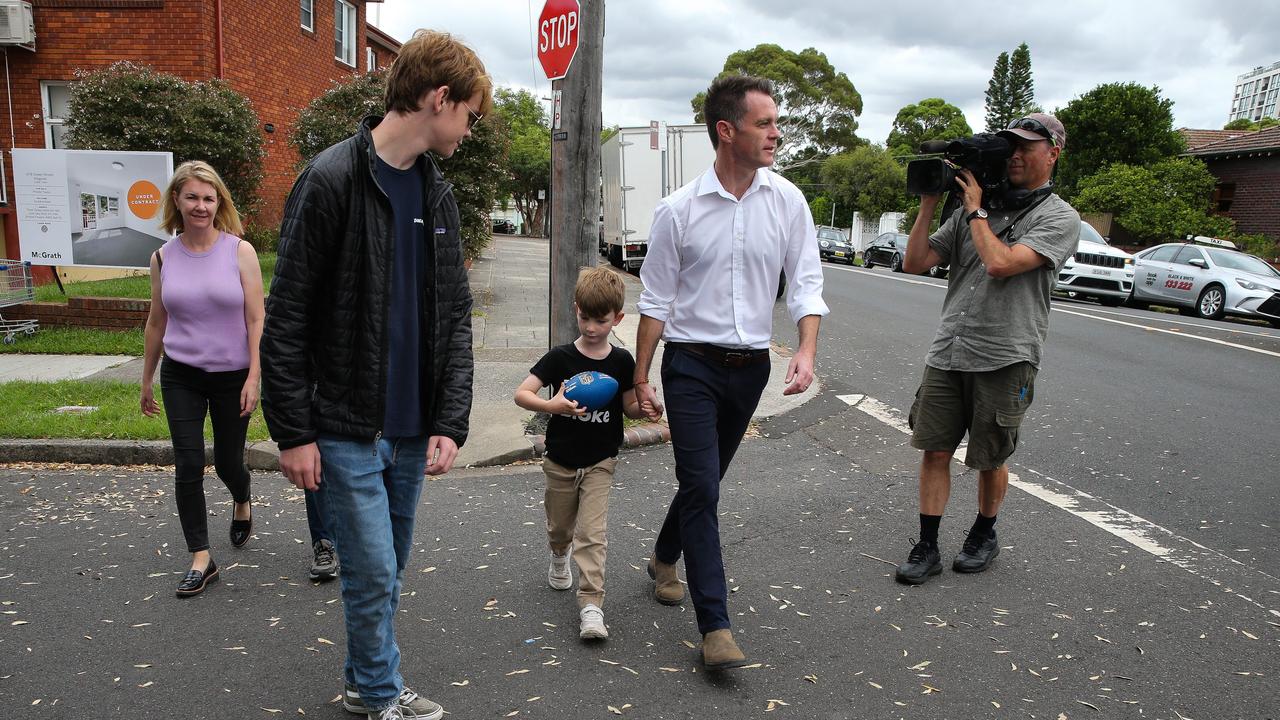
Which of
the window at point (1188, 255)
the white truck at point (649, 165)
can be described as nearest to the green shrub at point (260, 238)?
the white truck at point (649, 165)

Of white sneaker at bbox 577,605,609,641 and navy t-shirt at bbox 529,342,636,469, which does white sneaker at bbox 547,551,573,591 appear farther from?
navy t-shirt at bbox 529,342,636,469

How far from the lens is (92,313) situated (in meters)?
9.48

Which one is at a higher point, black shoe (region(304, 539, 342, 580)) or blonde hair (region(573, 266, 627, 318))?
blonde hair (region(573, 266, 627, 318))

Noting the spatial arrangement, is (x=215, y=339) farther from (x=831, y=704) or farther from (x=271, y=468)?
(x=831, y=704)

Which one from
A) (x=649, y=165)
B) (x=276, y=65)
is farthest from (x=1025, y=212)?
(x=276, y=65)

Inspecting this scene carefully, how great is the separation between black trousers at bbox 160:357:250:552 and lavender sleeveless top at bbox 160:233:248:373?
0.06 metres

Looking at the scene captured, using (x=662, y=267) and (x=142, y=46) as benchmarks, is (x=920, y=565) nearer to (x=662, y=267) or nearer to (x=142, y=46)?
(x=662, y=267)

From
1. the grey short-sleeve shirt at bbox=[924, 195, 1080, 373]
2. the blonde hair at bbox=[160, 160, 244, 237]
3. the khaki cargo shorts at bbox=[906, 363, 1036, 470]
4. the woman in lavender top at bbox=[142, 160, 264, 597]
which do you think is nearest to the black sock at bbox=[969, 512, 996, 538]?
the khaki cargo shorts at bbox=[906, 363, 1036, 470]

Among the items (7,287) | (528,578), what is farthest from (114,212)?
(528,578)

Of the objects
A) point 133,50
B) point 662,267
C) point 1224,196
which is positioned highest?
point 133,50

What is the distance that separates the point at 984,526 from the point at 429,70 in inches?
130

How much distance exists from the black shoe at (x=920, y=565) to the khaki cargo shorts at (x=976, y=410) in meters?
0.45

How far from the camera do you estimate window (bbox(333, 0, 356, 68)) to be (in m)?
20.6

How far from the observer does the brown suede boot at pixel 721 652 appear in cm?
306
